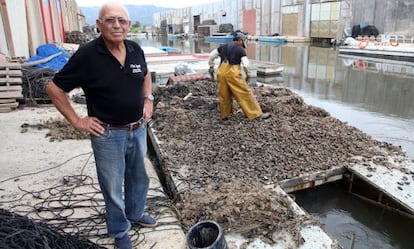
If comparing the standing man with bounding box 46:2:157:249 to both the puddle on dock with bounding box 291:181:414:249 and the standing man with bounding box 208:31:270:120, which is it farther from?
the standing man with bounding box 208:31:270:120

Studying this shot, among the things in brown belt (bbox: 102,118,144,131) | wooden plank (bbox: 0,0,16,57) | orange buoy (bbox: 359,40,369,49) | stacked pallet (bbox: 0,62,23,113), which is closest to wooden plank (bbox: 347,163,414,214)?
brown belt (bbox: 102,118,144,131)

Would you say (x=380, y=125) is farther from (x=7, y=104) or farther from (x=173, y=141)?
(x=7, y=104)

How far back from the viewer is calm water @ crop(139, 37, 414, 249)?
3477mm

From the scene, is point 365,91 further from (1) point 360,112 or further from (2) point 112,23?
(2) point 112,23

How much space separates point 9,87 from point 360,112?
25.2 feet

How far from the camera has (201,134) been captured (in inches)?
196

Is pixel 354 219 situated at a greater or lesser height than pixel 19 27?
lesser

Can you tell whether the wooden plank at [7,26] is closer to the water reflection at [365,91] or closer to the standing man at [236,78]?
the standing man at [236,78]

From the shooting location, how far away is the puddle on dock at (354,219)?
3318mm

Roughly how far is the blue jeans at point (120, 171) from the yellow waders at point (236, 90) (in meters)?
3.22

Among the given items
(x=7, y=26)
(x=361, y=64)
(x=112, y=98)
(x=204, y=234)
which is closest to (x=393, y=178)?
(x=204, y=234)

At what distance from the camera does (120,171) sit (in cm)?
212

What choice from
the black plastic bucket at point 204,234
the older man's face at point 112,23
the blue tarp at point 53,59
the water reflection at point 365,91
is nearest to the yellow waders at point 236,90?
the water reflection at point 365,91

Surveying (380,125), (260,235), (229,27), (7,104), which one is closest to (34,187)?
(260,235)
